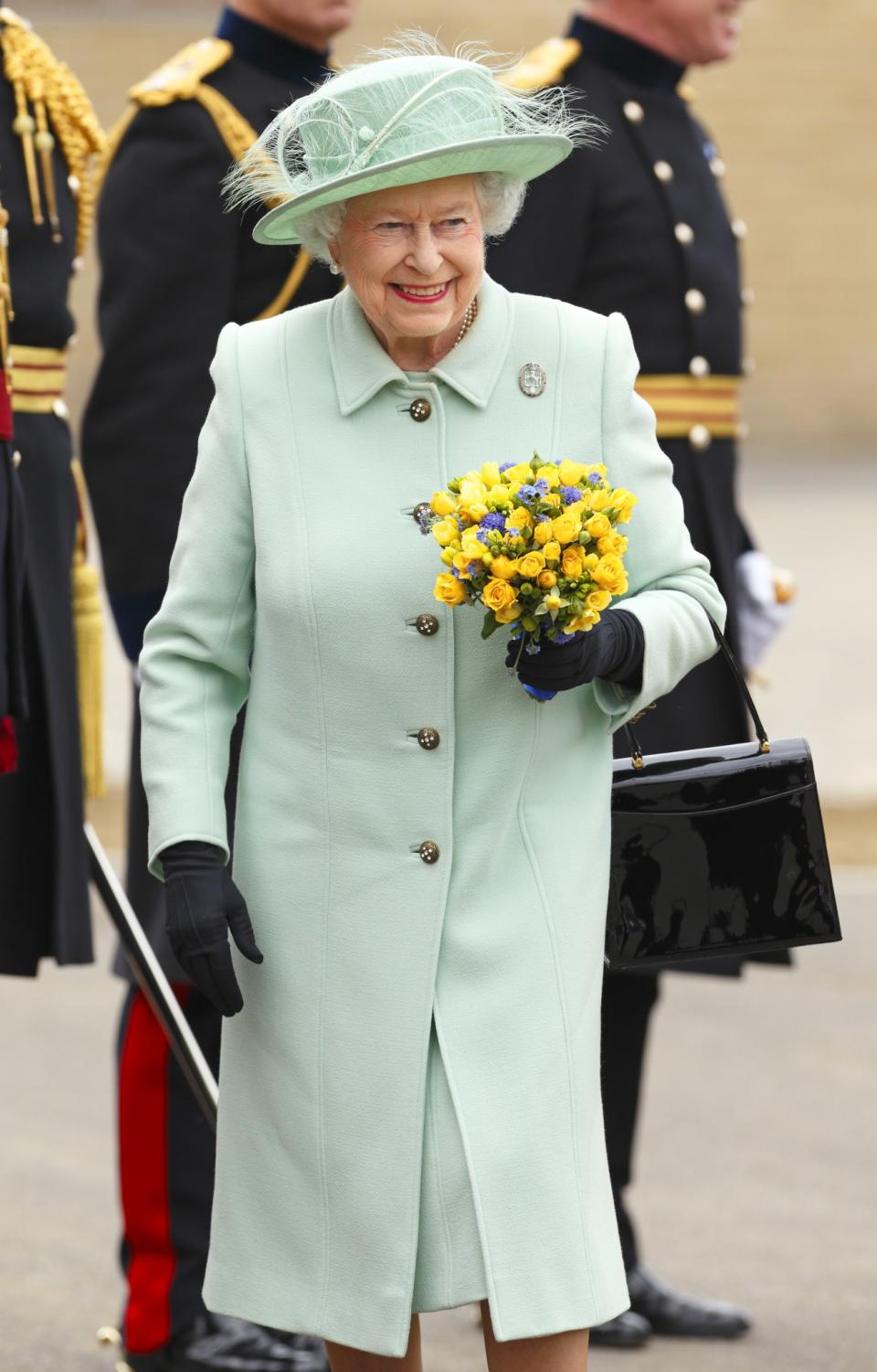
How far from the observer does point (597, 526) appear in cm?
253

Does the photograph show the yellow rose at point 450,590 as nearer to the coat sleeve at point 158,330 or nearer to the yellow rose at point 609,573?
the yellow rose at point 609,573

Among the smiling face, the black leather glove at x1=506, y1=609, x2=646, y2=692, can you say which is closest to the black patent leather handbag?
the black leather glove at x1=506, y1=609, x2=646, y2=692

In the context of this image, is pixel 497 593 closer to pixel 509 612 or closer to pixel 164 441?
pixel 509 612

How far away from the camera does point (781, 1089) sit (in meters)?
5.73

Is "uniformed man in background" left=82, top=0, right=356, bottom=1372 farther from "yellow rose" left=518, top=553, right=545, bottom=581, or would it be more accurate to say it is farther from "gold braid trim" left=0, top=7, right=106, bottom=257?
"yellow rose" left=518, top=553, right=545, bottom=581

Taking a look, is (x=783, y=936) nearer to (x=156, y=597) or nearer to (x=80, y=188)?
(x=156, y=597)

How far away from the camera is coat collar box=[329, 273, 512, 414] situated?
2.78m

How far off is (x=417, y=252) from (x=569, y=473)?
320mm

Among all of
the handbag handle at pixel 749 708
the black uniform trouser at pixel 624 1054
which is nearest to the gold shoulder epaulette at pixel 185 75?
the handbag handle at pixel 749 708

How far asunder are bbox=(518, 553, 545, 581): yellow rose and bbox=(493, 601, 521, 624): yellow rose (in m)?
0.05

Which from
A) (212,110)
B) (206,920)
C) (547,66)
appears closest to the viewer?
(206,920)

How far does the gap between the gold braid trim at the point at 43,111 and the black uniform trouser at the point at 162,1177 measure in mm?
1195

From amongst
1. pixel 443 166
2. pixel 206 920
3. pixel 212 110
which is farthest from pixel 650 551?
pixel 212 110

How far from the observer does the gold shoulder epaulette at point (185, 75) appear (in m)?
3.92
